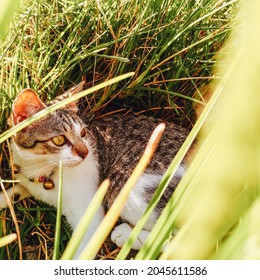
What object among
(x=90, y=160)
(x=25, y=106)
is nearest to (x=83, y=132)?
(x=90, y=160)

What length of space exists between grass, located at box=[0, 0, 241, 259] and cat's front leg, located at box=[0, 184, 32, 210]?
2 centimetres

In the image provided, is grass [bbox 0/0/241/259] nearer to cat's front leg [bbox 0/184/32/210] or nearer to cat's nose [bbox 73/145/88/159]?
cat's front leg [bbox 0/184/32/210]

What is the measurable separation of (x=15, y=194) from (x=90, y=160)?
23 centimetres

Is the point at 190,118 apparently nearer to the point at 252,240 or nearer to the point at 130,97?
the point at 130,97

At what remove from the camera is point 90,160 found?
1067mm

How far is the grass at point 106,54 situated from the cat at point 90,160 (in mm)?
59

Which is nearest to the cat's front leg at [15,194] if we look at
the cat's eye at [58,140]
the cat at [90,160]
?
the cat at [90,160]

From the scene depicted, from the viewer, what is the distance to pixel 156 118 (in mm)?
1145

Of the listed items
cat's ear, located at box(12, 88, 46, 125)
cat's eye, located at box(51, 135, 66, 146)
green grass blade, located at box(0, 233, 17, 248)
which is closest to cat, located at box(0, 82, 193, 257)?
cat's eye, located at box(51, 135, 66, 146)

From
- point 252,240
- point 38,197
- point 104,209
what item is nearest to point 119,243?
point 104,209

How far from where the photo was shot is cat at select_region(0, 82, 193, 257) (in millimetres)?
981

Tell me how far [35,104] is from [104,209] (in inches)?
14.6

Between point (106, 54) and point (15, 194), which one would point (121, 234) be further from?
point (106, 54)

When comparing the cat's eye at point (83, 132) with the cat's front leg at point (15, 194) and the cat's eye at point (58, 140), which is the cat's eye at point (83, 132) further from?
the cat's front leg at point (15, 194)
